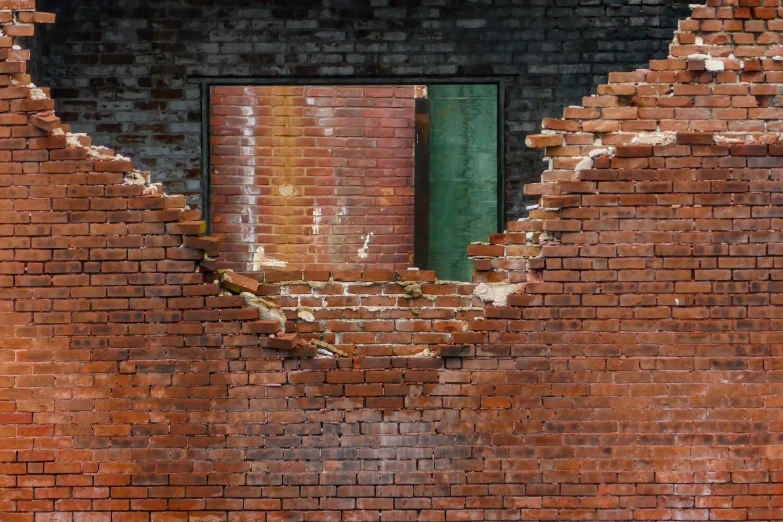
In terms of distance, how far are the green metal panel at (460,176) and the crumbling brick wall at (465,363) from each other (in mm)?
2969

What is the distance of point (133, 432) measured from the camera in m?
5.03

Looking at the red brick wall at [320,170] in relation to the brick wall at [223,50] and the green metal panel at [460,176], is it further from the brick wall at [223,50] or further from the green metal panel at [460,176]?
the brick wall at [223,50]

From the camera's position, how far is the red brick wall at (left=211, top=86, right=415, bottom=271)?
8.28 meters

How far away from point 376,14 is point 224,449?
3.46m

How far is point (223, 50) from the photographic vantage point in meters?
6.65

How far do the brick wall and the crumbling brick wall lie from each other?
1.65m

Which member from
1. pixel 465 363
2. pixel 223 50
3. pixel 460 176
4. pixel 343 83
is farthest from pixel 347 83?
pixel 465 363

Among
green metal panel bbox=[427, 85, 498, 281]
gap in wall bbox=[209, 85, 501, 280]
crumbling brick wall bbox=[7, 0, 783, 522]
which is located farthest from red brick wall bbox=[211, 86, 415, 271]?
crumbling brick wall bbox=[7, 0, 783, 522]

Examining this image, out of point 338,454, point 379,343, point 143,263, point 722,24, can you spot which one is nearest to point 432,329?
point 379,343

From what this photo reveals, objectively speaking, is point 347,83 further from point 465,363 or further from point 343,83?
point 465,363

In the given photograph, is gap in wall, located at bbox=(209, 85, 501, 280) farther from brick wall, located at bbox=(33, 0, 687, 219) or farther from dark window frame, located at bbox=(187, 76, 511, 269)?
brick wall, located at bbox=(33, 0, 687, 219)

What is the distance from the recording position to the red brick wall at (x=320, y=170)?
27.2ft

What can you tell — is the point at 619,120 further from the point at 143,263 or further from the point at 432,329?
the point at 143,263

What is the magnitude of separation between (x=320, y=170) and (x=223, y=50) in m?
2.02
